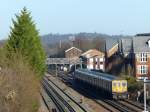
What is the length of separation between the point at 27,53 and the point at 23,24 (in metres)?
2.67

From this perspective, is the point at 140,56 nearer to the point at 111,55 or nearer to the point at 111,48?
the point at 111,55

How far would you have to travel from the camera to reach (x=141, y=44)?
91.0 m

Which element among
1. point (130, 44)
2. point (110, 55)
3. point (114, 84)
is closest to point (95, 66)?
point (110, 55)

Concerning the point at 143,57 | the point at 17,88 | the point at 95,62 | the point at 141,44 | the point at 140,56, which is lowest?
the point at 17,88

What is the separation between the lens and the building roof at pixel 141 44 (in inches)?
3529

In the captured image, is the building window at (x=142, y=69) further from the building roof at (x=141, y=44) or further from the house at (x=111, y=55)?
the house at (x=111, y=55)

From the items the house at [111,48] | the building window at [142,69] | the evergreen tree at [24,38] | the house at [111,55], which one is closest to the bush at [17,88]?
the evergreen tree at [24,38]

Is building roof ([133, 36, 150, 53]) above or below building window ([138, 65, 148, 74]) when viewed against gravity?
above

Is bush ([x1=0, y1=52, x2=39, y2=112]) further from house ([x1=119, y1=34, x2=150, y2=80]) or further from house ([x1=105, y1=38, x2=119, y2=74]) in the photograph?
house ([x1=105, y1=38, x2=119, y2=74])

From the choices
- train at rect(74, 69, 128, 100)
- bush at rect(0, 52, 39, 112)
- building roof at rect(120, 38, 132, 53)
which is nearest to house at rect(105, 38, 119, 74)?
building roof at rect(120, 38, 132, 53)

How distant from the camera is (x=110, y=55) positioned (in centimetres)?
11006

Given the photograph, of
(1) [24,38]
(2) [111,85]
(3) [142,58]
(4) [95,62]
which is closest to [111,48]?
(4) [95,62]

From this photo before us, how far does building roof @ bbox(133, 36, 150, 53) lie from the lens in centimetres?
8963

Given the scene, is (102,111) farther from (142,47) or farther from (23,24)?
(142,47)
